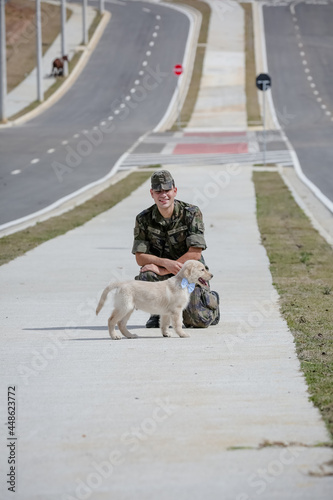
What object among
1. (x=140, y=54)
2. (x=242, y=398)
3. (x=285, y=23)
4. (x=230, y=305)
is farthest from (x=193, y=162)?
(x=285, y=23)

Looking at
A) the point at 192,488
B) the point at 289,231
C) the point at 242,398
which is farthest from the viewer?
the point at 289,231

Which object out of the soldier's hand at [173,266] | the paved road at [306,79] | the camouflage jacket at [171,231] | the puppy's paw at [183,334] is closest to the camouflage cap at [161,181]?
the camouflage jacket at [171,231]

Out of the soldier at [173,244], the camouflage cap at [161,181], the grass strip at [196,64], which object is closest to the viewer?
the camouflage cap at [161,181]

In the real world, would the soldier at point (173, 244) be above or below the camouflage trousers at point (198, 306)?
above

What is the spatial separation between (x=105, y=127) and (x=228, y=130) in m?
6.56

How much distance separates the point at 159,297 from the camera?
10.5 m

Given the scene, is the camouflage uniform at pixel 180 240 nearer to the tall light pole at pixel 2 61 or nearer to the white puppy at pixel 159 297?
the white puppy at pixel 159 297

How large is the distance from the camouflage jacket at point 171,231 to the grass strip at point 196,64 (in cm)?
4933

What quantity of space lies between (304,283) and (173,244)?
3.94 metres

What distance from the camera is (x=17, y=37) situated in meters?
89.9

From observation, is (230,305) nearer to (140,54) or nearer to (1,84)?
(1,84)

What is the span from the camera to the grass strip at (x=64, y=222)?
19.9 m

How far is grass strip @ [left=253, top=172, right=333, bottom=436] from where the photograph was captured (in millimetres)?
8938

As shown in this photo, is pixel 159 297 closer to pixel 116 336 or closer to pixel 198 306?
pixel 116 336
